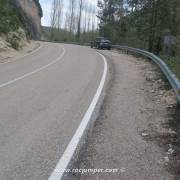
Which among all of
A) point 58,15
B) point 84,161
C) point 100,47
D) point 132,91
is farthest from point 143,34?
point 58,15

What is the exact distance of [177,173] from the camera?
223 inches

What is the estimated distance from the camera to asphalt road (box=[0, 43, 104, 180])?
5.68 metres

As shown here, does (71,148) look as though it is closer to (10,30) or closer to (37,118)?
(37,118)

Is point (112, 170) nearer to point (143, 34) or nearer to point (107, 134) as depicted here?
point (107, 134)

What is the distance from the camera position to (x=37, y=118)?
8.43 metres

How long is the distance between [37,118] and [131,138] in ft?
7.72

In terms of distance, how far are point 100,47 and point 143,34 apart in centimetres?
699

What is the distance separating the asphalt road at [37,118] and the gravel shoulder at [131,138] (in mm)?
543

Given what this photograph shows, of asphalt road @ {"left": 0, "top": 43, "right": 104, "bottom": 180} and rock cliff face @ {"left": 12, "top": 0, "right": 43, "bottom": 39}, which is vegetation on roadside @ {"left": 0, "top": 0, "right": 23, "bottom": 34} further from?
rock cliff face @ {"left": 12, "top": 0, "right": 43, "bottom": 39}

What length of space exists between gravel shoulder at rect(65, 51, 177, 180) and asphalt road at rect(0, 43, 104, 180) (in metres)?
0.54

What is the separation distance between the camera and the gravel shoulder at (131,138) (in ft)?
18.5

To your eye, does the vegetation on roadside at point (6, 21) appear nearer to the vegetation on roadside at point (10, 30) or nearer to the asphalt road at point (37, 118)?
the vegetation on roadside at point (10, 30)

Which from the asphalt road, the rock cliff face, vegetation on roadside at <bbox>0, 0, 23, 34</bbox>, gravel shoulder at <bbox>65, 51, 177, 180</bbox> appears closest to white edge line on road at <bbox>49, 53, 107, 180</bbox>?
the asphalt road

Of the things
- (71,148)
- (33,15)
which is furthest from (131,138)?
(33,15)
